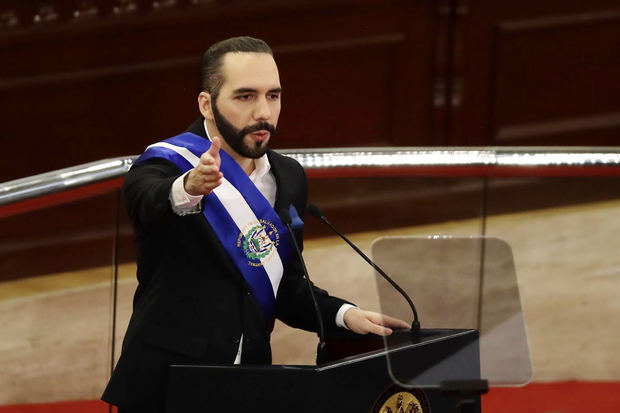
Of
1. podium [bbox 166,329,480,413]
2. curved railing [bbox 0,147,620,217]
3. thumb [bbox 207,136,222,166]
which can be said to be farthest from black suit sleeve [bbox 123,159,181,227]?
curved railing [bbox 0,147,620,217]

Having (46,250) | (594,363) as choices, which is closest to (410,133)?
(46,250)

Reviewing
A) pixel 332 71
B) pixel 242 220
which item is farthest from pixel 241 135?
pixel 332 71

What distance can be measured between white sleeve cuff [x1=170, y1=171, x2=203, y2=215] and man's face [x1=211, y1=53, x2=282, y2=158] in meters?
0.16

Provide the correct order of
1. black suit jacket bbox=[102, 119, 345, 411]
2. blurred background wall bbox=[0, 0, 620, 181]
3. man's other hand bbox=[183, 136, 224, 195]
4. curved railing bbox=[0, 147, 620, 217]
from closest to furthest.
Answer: man's other hand bbox=[183, 136, 224, 195] < black suit jacket bbox=[102, 119, 345, 411] < curved railing bbox=[0, 147, 620, 217] < blurred background wall bbox=[0, 0, 620, 181]

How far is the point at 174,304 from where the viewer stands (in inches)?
59.9

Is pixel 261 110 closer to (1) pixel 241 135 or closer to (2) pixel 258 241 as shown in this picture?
(1) pixel 241 135

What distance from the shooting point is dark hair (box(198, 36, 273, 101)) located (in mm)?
1548

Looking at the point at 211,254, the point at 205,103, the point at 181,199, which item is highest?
the point at 205,103

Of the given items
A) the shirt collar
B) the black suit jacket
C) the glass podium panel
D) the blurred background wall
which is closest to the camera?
the glass podium panel

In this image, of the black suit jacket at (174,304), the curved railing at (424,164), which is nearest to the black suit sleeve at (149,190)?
the black suit jacket at (174,304)

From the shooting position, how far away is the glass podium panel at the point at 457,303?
1236mm

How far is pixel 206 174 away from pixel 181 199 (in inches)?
3.4

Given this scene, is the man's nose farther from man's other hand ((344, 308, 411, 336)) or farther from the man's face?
man's other hand ((344, 308, 411, 336))

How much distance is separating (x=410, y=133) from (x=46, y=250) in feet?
4.98
